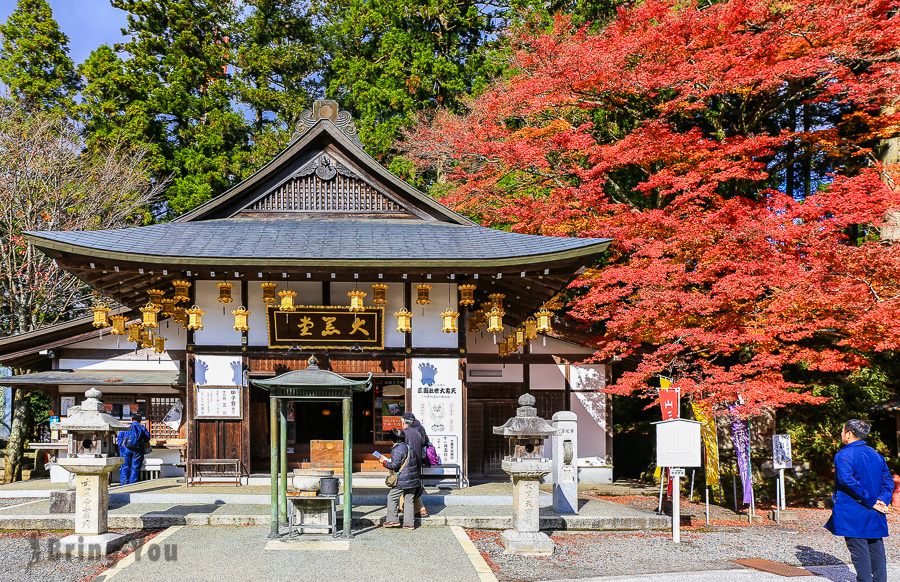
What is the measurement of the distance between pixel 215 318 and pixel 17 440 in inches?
383

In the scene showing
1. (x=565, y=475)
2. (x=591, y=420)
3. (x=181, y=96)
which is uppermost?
(x=181, y=96)

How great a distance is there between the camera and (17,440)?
17.6 metres

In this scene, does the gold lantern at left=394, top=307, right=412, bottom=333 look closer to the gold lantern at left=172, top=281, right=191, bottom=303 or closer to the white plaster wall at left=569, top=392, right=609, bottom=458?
the gold lantern at left=172, top=281, right=191, bottom=303

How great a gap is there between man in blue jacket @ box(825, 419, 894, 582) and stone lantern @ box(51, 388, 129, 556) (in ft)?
28.9

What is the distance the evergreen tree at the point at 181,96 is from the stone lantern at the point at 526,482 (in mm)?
20058

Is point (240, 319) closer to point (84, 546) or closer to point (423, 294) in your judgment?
point (423, 294)

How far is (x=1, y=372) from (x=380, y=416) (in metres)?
12.9

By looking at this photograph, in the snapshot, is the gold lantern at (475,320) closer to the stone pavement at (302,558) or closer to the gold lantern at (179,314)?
the stone pavement at (302,558)

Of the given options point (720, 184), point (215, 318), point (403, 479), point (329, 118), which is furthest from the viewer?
point (720, 184)

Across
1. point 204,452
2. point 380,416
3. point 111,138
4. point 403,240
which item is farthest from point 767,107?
point 111,138

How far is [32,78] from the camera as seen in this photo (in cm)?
2428

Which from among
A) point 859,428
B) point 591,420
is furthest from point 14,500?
point 859,428

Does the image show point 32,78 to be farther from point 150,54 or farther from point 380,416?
point 380,416

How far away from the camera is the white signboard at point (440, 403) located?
40.7 feet
